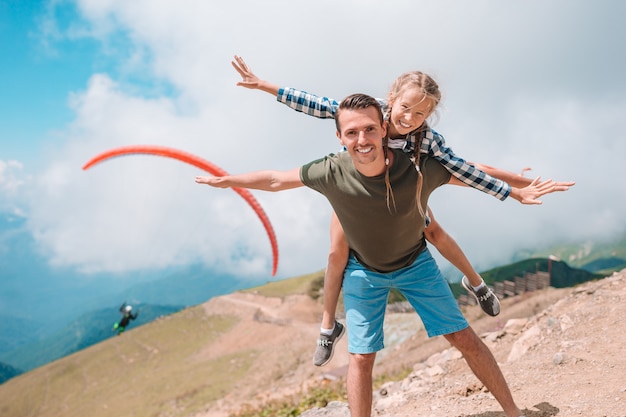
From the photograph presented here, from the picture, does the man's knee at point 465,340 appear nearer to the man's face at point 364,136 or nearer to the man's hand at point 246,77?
the man's face at point 364,136

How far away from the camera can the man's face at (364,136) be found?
331 cm

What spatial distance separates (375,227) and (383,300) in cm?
85

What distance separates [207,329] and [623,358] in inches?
2010

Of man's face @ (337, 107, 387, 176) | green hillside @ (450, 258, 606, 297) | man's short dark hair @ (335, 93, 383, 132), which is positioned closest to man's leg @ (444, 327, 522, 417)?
man's face @ (337, 107, 387, 176)

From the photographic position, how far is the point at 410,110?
11.1ft

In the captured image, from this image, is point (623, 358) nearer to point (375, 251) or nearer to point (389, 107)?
point (375, 251)

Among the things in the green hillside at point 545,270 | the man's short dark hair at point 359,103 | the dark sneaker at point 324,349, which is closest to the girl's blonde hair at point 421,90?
the man's short dark hair at point 359,103

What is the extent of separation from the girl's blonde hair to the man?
0.06 metres

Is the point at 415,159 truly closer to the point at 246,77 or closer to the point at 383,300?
the point at 383,300

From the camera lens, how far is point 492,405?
17.0 feet

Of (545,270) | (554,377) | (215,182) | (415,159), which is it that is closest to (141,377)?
(545,270)

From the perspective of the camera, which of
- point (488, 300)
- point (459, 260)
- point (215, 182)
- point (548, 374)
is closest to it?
point (215, 182)

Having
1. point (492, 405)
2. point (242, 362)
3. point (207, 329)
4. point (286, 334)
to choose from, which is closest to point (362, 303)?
point (492, 405)

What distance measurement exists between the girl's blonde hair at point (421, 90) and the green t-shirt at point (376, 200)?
60 millimetres
